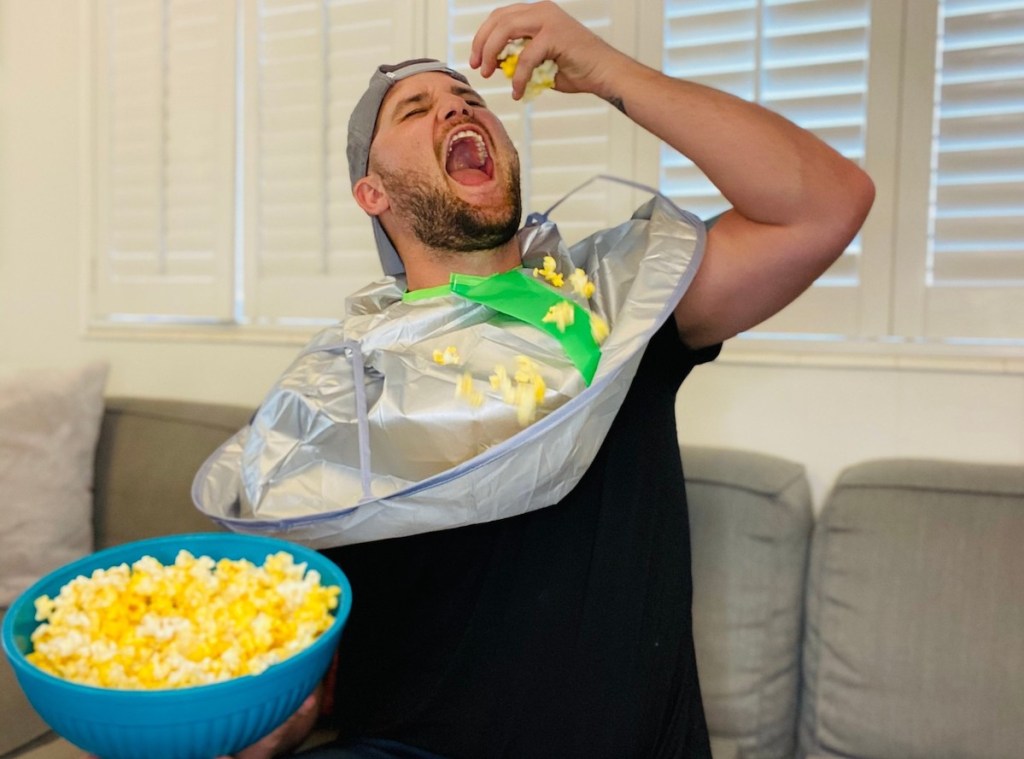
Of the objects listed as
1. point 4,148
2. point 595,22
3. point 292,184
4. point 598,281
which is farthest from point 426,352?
point 4,148

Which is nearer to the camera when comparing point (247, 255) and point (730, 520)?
point (730, 520)

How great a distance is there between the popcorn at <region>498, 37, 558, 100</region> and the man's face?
0.17 meters

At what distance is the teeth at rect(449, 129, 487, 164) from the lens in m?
1.23

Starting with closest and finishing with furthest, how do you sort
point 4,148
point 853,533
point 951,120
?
point 853,533, point 951,120, point 4,148

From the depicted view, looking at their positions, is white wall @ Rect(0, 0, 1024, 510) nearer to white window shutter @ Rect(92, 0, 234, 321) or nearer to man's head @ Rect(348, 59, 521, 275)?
white window shutter @ Rect(92, 0, 234, 321)

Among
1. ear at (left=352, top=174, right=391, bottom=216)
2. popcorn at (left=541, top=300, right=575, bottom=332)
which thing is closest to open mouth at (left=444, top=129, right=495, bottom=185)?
ear at (left=352, top=174, right=391, bottom=216)

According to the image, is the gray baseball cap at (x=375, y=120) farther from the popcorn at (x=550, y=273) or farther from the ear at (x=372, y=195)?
the popcorn at (x=550, y=273)

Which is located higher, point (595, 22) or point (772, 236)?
point (595, 22)

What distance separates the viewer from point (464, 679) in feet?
3.42

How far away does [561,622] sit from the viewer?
1.03 metres

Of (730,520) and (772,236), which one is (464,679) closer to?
(730,520)

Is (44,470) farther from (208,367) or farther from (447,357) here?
(447,357)

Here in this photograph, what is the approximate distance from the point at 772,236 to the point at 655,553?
41cm

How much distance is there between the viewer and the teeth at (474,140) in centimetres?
123
